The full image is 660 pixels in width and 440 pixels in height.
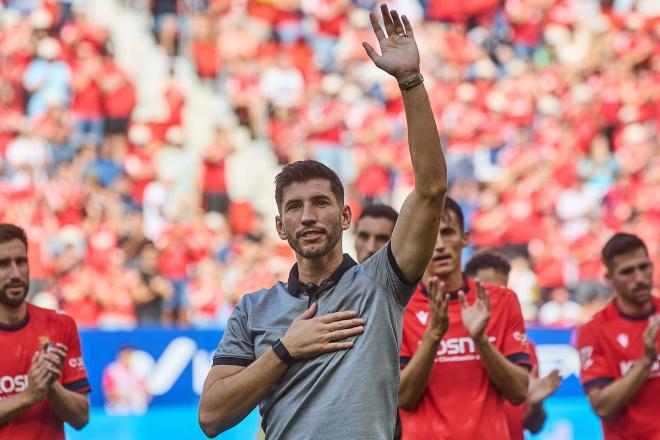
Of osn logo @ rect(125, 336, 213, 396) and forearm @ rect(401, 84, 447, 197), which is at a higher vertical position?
osn logo @ rect(125, 336, 213, 396)

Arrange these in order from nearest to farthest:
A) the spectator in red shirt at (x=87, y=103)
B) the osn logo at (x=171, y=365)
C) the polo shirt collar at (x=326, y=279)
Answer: the polo shirt collar at (x=326, y=279), the osn logo at (x=171, y=365), the spectator in red shirt at (x=87, y=103)

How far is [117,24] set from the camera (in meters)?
17.3

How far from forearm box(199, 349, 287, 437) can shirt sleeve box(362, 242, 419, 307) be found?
385 mm

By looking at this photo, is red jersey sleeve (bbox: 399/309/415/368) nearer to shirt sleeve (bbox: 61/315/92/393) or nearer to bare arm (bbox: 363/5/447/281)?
shirt sleeve (bbox: 61/315/92/393)

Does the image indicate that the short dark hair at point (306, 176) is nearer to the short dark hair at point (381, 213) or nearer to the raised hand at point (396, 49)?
the raised hand at point (396, 49)

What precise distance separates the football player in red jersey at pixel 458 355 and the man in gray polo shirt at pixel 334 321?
1.14 metres

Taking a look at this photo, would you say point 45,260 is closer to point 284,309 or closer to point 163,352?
point 163,352

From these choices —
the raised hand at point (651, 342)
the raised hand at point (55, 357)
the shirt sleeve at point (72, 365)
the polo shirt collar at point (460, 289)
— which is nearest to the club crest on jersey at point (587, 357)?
the raised hand at point (651, 342)

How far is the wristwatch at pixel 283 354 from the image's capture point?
10.8 ft

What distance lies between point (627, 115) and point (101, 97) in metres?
8.27

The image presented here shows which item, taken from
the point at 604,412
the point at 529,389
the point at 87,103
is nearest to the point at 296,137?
the point at 87,103

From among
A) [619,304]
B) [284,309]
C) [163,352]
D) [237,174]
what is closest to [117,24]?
[237,174]

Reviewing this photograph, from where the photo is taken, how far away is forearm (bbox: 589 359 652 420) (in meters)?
5.33

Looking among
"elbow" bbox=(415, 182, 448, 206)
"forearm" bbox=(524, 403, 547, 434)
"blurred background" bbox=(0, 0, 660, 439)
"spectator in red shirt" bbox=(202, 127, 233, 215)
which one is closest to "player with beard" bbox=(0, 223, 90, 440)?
"elbow" bbox=(415, 182, 448, 206)
